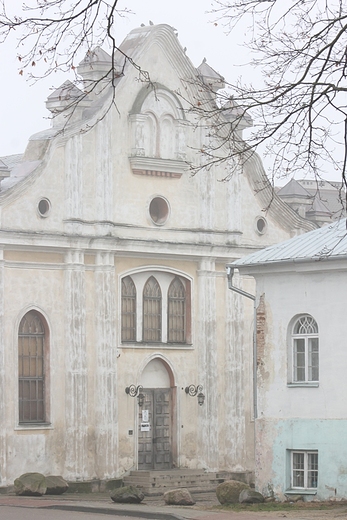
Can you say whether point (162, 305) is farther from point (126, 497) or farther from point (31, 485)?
point (126, 497)

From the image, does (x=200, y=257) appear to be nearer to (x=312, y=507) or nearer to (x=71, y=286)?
(x=71, y=286)

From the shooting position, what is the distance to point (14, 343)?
104ft

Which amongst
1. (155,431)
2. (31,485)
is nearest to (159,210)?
(155,431)

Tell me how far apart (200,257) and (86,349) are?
462 cm

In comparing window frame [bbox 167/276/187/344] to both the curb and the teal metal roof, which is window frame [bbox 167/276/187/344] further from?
the curb

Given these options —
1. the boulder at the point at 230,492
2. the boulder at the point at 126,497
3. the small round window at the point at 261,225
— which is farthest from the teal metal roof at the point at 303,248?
the small round window at the point at 261,225

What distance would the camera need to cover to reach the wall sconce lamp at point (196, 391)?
35406 millimetres

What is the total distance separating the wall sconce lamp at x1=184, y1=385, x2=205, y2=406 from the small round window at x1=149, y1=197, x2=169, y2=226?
4624 millimetres

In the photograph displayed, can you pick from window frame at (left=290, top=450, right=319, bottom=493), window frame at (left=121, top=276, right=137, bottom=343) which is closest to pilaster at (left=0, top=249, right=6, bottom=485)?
window frame at (left=121, top=276, right=137, bottom=343)

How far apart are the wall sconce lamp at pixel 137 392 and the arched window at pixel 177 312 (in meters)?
1.72

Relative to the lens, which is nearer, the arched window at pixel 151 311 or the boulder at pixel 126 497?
the boulder at pixel 126 497

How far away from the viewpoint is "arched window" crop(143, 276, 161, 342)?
114ft

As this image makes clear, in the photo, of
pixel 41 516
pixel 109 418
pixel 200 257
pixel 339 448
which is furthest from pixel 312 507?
pixel 200 257

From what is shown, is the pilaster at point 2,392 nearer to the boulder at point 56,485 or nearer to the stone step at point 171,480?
the boulder at point 56,485
